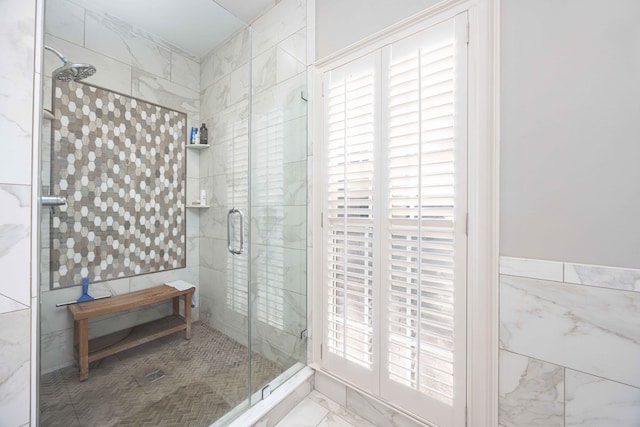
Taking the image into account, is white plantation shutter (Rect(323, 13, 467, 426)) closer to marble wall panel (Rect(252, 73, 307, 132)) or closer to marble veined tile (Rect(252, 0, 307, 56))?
marble wall panel (Rect(252, 73, 307, 132))

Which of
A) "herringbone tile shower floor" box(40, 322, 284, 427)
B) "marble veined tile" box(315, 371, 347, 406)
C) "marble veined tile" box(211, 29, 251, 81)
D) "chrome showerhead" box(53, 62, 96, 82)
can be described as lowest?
"marble veined tile" box(315, 371, 347, 406)

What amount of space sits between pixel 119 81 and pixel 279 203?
3.31ft

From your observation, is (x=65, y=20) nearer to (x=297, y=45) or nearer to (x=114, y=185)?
(x=114, y=185)

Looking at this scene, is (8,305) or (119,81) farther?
(119,81)

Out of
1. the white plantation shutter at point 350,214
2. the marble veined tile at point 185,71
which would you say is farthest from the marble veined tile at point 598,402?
the marble veined tile at point 185,71

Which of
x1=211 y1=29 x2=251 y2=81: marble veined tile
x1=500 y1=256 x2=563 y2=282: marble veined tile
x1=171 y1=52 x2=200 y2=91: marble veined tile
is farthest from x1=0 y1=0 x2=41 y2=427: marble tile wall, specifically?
x1=500 y1=256 x2=563 y2=282: marble veined tile

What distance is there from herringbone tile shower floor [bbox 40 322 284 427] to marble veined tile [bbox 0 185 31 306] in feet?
1.13

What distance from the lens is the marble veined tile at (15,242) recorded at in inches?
29.5

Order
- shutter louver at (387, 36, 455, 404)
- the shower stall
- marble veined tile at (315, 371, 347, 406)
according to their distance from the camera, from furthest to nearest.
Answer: marble veined tile at (315, 371, 347, 406) → shutter louver at (387, 36, 455, 404) → the shower stall

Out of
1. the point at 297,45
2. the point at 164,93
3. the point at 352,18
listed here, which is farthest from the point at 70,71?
the point at 352,18

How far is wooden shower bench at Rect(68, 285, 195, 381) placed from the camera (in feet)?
3.37

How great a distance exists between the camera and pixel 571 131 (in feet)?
2.76

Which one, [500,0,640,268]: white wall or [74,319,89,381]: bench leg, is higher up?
[500,0,640,268]: white wall

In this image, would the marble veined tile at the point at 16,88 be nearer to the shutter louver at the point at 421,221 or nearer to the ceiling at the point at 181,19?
the ceiling at the point at 181,19
